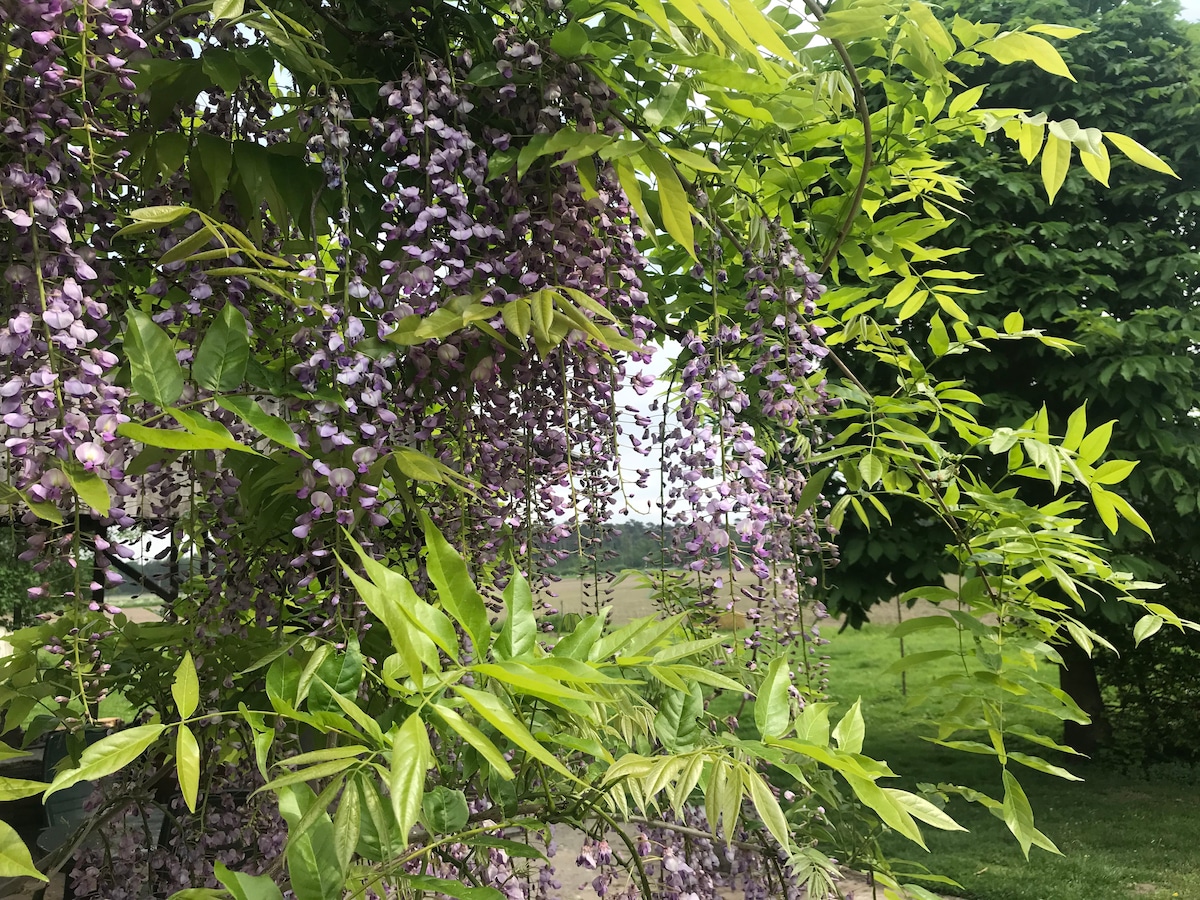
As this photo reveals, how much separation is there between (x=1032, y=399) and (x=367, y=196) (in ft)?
17.4

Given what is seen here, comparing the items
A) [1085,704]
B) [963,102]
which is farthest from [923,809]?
[1085,704]

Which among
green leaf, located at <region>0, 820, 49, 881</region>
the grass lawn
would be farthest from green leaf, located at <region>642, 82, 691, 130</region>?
the grass lawn

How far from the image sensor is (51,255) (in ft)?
2.82

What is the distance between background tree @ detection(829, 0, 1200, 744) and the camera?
4953 mm

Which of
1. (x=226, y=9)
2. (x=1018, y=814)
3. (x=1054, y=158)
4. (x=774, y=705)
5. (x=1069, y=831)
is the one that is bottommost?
(x=1069, y=831)

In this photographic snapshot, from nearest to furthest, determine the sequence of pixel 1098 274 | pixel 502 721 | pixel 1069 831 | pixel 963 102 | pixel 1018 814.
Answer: pixel 502 721, pixel 1018 814, pixel 963 102, pixel 1069 831, pixel 1098 274

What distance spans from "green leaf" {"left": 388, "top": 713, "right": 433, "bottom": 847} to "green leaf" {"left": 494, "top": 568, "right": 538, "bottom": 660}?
0.42 feet

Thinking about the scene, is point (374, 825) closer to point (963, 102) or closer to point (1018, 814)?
point (1018, 814)

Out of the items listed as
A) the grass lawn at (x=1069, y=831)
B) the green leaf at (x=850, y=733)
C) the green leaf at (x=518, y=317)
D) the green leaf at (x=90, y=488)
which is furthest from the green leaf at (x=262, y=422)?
the grass lawn at (x=1069, y=831)

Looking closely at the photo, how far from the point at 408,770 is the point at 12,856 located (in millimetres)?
303

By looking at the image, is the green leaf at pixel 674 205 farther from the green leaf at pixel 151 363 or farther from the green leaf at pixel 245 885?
the green leaf at pixel 245 885

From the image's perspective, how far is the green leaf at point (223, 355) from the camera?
2.46ft

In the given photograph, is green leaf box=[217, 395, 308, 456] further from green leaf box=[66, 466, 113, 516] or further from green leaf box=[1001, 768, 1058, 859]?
green leaf box=[1001, 768, 1058, 859]

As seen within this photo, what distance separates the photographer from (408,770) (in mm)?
498
